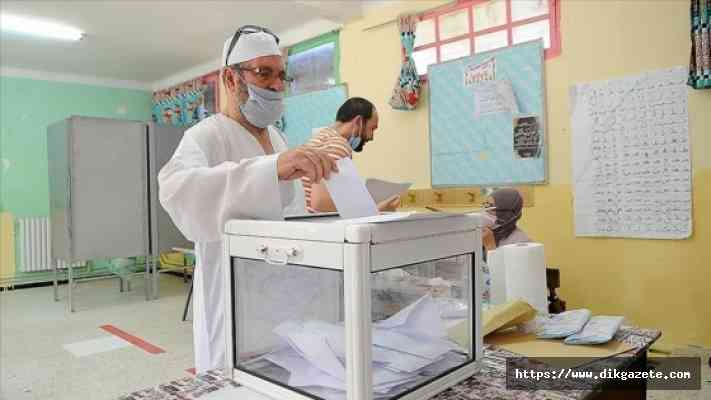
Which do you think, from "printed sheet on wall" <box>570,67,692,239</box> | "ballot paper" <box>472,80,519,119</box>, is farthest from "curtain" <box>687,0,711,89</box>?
"ballot paper" <box>472,80,519,119</box>

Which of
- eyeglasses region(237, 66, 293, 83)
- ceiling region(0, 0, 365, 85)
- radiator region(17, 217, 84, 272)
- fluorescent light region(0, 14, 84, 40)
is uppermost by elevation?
ceiling region(0, 0, 365, 85)

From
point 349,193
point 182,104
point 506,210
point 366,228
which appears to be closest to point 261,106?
point 349,193

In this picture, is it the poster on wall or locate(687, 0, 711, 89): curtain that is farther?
the poster on wall

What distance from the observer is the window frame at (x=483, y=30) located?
3.27 meters

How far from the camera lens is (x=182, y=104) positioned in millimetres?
6855

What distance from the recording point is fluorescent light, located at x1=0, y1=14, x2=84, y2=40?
460 cm

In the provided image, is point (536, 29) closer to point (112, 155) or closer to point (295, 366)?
point (295, 366)

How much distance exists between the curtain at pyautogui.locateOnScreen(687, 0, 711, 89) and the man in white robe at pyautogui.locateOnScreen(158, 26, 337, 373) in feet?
7.79

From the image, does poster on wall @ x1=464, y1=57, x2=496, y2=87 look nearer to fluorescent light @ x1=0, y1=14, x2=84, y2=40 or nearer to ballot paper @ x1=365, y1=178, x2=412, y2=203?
ballot paper @ x1=365, y1=178, x2=412, y2=203

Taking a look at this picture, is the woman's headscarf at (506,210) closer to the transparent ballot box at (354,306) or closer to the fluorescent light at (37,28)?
the transparent ballot box at (354,306)

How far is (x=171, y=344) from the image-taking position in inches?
142

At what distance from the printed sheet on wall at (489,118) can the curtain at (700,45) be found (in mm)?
858

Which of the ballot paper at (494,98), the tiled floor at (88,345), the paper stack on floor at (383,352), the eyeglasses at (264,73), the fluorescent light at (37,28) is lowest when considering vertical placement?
the tiled floor at (88,345)

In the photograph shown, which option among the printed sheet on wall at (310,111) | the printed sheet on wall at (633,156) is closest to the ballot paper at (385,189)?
the printed sheet on wall at (633,156)
